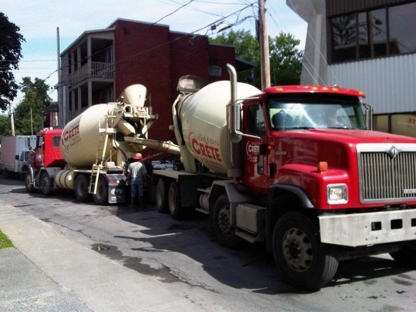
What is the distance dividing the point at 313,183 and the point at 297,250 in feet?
3.11

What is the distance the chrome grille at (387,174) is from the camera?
19.0ft

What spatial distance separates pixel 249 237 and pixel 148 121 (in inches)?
369

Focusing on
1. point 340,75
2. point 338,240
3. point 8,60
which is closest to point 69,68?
point 8,60

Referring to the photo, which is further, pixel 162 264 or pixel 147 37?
pixel 147 37

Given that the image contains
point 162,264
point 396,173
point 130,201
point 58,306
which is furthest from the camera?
point 130,201

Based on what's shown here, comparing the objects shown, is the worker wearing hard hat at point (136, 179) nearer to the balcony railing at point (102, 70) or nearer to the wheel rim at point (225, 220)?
the wheel rim at point (225, 220)

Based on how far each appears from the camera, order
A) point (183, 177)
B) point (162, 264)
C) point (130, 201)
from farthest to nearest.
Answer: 1. point (130, 201)
2. point (183, 177)
3. point (162, 264)

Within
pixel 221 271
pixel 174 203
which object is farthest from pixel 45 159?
pixel 221 271

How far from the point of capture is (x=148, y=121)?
16.0 m

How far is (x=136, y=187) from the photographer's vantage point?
14445 millimetres

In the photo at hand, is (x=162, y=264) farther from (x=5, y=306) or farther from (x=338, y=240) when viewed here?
(x=338, y=240)

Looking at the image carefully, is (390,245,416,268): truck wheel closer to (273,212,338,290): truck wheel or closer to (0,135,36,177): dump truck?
(273,212,338,290): truck wheel

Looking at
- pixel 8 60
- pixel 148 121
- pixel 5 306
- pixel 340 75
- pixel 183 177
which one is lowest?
pixel 5 306

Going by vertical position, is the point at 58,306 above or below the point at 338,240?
below
